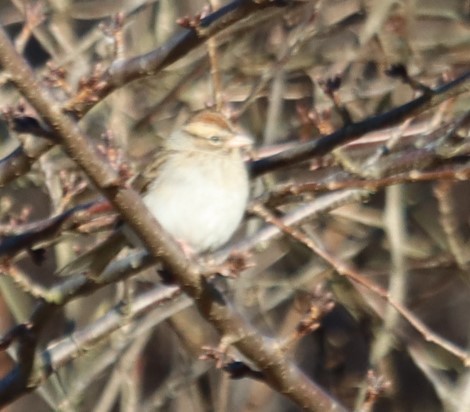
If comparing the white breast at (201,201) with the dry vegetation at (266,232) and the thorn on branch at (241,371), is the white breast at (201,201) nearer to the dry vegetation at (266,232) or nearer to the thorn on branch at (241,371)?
the dry vegetation at (266,232)

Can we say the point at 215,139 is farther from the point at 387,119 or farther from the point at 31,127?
the point at 31,127

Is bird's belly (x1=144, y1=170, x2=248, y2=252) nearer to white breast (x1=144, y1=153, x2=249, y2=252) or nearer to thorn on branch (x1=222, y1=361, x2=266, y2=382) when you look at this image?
white breast (x1=144, y1=153, x2=249, y2=252)

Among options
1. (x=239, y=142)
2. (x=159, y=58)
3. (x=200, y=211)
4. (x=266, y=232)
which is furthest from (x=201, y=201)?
(x=159, y=58)

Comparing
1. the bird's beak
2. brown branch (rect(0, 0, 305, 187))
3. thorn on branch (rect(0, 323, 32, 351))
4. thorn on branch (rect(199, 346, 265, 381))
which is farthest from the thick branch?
the bird's beak

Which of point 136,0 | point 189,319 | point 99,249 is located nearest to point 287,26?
point 136,0

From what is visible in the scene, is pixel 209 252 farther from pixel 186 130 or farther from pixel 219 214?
pixel 186 130

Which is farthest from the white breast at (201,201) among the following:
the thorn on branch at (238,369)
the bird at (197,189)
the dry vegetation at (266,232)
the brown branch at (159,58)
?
the brown branch at (159,58)
